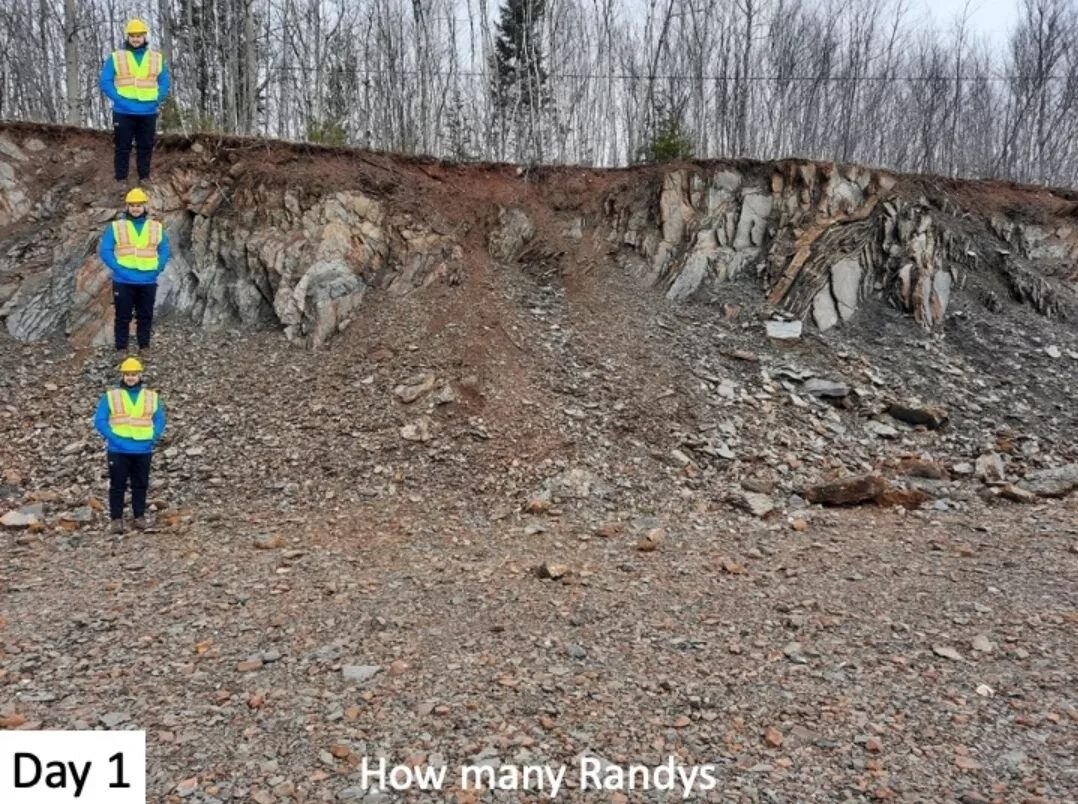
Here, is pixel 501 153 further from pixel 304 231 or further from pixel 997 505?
pixel 997 505

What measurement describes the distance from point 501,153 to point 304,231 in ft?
17.4

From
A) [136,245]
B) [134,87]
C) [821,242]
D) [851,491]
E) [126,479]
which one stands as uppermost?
[134,87]

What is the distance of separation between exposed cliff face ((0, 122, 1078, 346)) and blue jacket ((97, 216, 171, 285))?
203 centimetres

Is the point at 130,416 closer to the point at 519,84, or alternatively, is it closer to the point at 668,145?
the point at 668,145

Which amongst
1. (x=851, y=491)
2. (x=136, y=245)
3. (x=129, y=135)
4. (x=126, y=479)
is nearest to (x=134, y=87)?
(x=129, y=135)

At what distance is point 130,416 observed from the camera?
6355mm

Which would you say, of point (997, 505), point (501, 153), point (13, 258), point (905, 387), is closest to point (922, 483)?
point (997, 505)

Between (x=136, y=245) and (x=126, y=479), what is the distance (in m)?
2.87

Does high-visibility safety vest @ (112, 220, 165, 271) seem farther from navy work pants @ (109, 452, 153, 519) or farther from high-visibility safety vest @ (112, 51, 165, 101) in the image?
navy work pants @ (109, 452, 153, 519)

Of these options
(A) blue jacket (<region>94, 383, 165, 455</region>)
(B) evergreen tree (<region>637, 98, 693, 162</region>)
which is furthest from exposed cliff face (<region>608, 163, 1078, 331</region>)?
(A) blue jacket (<region>94, 383, 165, 455</region>)

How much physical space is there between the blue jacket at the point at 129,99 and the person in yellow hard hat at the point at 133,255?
1.32 metres

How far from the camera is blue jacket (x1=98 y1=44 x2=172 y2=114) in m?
7.87

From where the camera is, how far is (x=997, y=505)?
7.59 meters

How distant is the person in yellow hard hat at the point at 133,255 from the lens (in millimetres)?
7594
